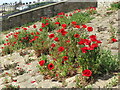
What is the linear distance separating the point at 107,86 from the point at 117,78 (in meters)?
0.35

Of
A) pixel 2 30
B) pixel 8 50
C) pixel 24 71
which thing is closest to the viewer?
pixel 24 71

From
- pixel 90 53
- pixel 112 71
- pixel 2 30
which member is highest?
pixel 90 53

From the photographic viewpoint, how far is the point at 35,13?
14.2 metres

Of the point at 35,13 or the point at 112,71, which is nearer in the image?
the point at 112,71

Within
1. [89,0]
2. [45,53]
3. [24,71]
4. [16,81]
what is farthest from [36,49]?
[89,0]

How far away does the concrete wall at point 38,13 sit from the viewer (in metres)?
13.6

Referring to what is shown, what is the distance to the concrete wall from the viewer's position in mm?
13641

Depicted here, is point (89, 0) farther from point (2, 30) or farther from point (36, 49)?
point (36, 49)

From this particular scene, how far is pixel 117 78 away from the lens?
4156mm

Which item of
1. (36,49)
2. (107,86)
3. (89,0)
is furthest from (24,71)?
(89,0)

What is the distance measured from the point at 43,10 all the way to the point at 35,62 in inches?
342

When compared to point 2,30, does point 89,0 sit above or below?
above

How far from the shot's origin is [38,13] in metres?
14.4

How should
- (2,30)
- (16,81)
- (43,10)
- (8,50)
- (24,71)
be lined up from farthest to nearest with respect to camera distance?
(43,10), (2,30), (8,50), (24,71), (16,81)
